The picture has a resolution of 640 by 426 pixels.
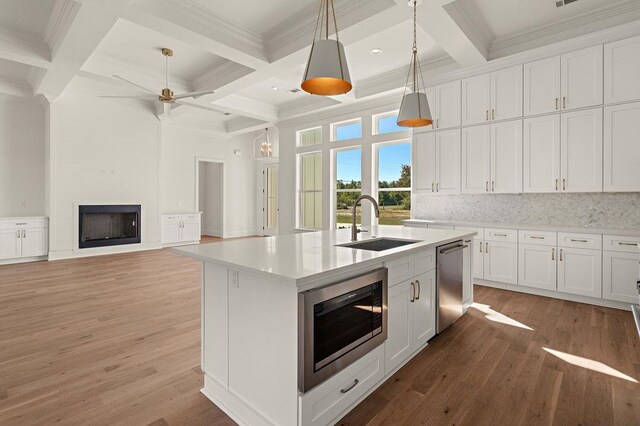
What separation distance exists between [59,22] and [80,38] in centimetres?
34

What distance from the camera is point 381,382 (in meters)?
2.18

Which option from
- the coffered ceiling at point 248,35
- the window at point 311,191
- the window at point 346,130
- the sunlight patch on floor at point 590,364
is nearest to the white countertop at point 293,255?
the sunlight patch on floor at point 590,364

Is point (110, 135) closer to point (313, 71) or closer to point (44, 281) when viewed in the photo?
point (44, 281)

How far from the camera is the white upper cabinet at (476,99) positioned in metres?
4.75

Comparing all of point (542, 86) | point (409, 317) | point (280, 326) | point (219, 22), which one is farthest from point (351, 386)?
point (542, 86)

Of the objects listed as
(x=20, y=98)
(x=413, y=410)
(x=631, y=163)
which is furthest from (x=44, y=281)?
(x=631, y=163)

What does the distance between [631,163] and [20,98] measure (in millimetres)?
9894

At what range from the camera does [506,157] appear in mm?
4637

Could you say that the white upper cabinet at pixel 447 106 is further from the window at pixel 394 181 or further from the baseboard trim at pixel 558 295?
the baseboard trim at pixel 558 295

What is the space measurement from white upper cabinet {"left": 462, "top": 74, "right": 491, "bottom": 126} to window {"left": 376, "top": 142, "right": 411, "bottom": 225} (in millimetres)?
1518

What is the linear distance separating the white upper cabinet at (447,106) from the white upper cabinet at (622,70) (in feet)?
5.58

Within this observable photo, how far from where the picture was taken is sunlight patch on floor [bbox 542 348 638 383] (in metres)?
2.33

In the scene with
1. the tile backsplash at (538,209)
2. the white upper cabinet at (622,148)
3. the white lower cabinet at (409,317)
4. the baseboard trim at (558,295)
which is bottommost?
the baseboard trim at (558,295)

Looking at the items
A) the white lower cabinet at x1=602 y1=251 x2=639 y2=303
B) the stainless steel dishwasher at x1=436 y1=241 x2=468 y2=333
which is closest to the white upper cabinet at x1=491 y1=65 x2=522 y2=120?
the white lower cabinet at x1=602 y1=251 x2=639 y2=303
